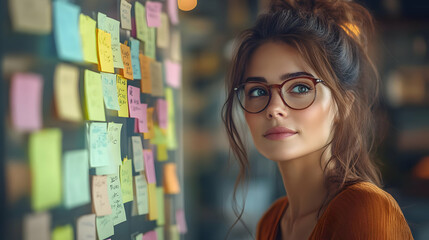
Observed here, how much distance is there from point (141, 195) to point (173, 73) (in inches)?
20.6

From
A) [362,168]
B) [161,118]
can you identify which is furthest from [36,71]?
[362,168]

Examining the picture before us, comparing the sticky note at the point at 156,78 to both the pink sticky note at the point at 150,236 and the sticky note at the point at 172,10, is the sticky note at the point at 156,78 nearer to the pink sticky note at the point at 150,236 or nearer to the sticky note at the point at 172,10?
the sticky note at the point at 172,10

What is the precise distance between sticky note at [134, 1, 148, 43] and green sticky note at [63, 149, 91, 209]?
0.47m

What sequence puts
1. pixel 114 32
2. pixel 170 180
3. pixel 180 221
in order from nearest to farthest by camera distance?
1. pixel 114 32
2. pixel 170 180
3. pixel 180 221

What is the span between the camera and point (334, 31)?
1.43 m

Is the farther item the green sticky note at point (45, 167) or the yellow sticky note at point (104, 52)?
the yellow sticky note at point (104, 52)

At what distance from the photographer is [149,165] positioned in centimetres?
138

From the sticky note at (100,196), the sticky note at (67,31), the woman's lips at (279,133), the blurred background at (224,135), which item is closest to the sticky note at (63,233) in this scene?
the sticky note at (100,196)

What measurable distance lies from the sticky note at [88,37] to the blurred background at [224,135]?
241 cm

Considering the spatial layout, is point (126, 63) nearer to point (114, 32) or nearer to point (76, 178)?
point (114, 32)

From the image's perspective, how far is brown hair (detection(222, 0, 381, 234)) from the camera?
1.36 metres

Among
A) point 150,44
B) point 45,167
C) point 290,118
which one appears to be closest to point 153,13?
point 150,44

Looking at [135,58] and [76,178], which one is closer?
[76,178]

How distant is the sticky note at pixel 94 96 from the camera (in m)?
0.98
